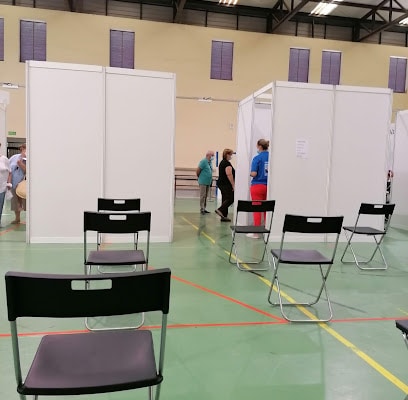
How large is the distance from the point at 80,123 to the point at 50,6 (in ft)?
32.3

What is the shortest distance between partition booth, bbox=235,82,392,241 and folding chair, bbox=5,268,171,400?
200 inches

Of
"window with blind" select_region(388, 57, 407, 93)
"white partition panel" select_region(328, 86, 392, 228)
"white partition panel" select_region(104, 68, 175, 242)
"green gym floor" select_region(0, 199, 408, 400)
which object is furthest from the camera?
"window with blind" select_region(388, 57, 407, 93)

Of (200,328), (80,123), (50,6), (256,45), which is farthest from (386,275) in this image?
(50,6)

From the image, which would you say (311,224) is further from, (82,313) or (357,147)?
(357,147)

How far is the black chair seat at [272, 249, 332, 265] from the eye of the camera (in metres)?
3.49

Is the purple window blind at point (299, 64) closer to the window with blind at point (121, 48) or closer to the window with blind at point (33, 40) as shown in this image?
the window with blind at point (121, 48)

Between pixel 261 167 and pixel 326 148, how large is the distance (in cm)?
108

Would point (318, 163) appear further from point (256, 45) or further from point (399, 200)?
point (256, 45)

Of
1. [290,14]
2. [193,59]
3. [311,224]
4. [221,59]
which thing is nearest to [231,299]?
[311,224]

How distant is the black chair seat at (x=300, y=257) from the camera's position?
Result: 3.49 meters

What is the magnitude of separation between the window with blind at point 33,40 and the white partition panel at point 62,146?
864cm

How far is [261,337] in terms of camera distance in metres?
3.02

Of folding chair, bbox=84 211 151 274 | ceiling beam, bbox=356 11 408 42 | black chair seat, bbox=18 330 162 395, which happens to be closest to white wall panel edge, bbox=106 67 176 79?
folding chair, bbox=84 211 151 274

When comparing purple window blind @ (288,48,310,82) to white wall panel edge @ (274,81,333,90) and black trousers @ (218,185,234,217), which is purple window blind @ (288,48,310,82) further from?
white wall panel edge @ (274,81,333,90)
